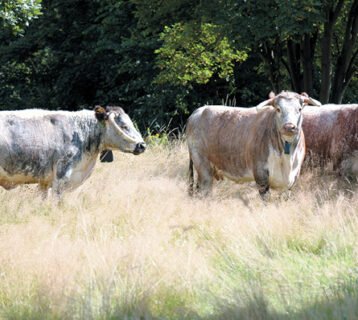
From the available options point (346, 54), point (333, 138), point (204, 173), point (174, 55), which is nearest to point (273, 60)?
point (346, 54)

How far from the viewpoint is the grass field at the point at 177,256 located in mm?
6594

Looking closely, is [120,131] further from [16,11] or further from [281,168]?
[16,11]

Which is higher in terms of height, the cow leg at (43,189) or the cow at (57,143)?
the cow at (57,143)

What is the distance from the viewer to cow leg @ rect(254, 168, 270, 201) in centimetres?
1112

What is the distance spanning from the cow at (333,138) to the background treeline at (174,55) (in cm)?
405

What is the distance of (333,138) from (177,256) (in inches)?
224

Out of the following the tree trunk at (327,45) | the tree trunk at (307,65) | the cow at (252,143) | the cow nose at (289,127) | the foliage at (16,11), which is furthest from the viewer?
the tree trunk at (307,65)

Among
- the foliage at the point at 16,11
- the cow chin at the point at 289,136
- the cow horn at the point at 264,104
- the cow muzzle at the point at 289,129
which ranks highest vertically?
the foliage at the point at 16,11

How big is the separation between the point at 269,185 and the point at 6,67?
23.0m

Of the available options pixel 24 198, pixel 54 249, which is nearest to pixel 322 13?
pixel 24 198

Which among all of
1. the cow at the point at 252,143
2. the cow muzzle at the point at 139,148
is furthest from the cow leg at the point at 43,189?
the cow at the point at 252,143

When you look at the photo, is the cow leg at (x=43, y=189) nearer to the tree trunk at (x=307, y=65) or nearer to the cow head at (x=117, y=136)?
the cow head at (x=117, y=136)

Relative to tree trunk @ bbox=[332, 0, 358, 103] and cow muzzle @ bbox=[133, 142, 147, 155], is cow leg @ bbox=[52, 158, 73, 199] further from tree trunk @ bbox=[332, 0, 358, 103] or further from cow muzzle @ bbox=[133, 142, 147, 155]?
tree trunk @ bbox=[332, 0, 358, 103]

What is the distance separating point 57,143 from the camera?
1161 centimetres
